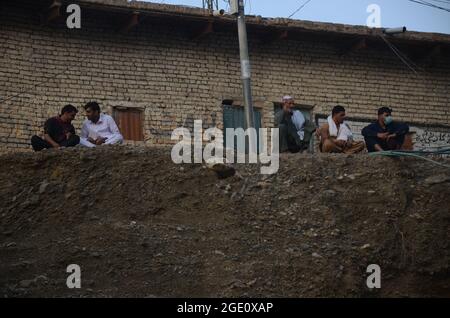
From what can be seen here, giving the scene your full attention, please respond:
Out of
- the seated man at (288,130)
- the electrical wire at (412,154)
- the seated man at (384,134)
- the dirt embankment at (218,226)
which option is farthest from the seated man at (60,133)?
the seated man at (384,134)

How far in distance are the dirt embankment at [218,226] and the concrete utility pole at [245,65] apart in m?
2.95

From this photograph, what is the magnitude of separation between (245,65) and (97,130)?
10.4ft

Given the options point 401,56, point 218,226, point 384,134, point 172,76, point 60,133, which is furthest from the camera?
point 401,56

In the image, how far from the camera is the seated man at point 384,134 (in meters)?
17.8

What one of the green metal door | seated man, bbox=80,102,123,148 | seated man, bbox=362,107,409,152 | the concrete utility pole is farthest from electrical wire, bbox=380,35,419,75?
seated man, bbox=80,102,123,148

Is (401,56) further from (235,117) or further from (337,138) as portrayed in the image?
(337,138)

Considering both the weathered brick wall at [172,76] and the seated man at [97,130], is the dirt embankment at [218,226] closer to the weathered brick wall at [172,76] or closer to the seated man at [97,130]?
the seated man at [97,130]

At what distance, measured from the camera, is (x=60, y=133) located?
55.7 ft

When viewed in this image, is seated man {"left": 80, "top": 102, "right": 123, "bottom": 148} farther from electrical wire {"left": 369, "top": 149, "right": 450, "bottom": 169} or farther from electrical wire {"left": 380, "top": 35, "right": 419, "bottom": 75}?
electrical wire {"left": 380, "top": 35, "right": 419, "bottom": 75}

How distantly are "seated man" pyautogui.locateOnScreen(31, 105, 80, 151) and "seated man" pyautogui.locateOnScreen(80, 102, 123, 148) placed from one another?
1.01ft

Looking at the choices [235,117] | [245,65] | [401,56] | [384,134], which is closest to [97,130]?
[245,65]

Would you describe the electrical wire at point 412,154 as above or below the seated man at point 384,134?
below
